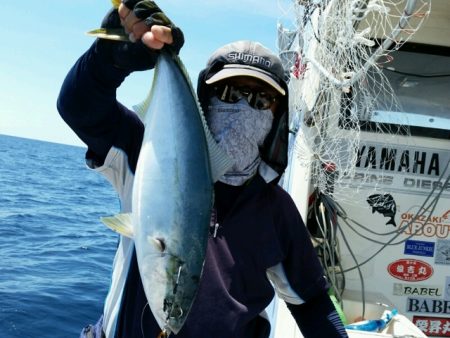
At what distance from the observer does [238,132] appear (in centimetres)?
188

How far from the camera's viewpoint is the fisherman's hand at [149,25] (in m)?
1.38

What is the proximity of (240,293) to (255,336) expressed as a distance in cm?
24

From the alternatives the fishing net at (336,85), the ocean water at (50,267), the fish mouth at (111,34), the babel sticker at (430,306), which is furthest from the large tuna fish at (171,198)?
the ocean water at (50,267)

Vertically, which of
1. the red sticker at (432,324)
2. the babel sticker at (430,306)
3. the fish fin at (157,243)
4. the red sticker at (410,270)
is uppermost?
the fish fin at (157,243)

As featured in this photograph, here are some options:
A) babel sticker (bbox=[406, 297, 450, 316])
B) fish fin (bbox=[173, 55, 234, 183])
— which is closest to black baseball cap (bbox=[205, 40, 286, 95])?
fish fin (bbox=[173, 55, 234, 183])

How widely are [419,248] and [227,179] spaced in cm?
295

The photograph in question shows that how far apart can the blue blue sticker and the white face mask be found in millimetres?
2791

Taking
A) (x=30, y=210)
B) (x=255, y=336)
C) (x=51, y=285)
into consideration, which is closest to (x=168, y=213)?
(x=255, y=336)

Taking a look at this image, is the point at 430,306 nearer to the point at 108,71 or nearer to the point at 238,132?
the point at 238,132

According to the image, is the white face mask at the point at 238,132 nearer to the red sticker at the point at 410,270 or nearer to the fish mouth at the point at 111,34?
the fish mouth at the point at 111,34

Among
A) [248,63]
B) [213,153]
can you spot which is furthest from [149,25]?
[248,63]

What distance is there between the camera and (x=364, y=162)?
4.20 metres

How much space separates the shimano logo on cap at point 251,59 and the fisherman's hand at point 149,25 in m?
0.47

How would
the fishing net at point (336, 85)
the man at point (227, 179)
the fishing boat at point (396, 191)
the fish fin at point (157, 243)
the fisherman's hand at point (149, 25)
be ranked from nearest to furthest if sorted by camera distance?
the fish fin at point (157, 243)
the fisherman's hand at point (149, 25)
the man at point (227, 179)
the fishing net at point (336, 85)
the fishing boat at point (396, 191)
